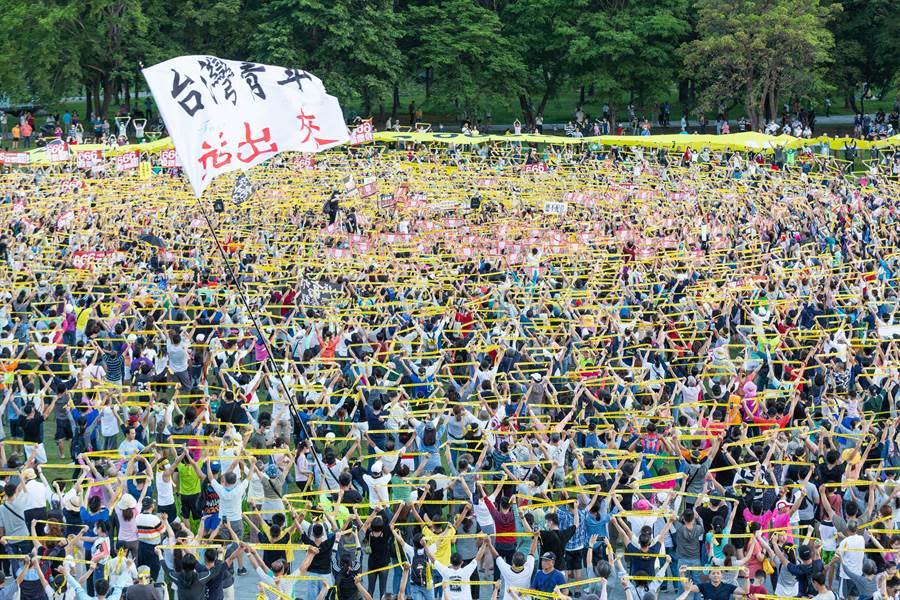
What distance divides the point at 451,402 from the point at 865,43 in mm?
51134

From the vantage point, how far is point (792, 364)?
19.1 meters

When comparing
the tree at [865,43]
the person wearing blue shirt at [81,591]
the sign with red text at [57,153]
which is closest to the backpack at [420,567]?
→ the person wearing blue shirt at [81,591]

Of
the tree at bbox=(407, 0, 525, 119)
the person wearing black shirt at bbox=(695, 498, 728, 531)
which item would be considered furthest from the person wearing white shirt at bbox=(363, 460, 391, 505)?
the tree at bbox=(407, 0, 525, 119)

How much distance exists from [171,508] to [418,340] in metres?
6.63

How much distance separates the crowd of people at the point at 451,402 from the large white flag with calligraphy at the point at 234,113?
2814mm

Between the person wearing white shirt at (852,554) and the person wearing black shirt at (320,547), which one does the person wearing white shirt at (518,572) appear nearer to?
the person wearing black shirt at (320,547)

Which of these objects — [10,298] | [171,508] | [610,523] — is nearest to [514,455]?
[610,523]

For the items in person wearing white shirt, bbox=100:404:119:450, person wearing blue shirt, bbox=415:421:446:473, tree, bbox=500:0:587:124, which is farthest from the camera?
tree, bbox=500:0:587:124

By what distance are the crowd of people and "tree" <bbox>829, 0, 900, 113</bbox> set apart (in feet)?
93.5

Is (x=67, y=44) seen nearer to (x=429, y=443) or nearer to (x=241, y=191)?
(x=241, y=191)

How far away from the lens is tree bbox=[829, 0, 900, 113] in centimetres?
5832

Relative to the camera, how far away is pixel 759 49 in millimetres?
51625

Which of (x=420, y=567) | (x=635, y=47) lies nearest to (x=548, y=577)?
(x=420, y=567)

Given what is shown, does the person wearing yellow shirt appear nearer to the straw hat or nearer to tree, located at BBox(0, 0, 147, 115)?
the straw hat
